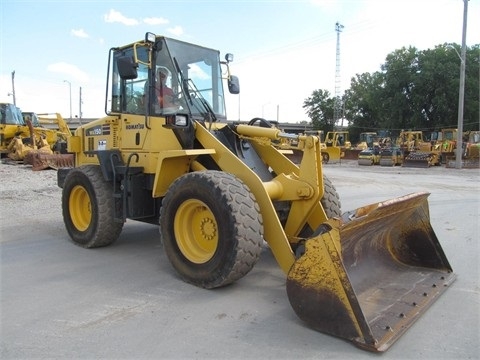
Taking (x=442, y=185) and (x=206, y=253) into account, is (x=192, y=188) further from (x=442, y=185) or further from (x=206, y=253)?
(x=442, y=185)

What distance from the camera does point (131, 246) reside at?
21.1ft

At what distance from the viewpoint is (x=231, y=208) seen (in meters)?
4.20

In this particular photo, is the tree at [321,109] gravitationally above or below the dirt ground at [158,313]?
above

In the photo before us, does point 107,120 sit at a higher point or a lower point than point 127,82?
lower

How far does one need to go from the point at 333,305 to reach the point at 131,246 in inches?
148

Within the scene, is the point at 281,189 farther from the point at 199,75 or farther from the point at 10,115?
the point at 10,115

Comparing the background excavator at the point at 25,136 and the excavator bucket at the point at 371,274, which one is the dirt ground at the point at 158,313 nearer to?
the excavator bucket at the point at 371,274

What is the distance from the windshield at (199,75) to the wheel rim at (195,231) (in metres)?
1.59

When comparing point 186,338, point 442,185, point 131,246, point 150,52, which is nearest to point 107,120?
point 150,52

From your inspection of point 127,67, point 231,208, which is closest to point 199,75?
point 127,67

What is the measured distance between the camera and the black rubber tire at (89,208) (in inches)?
238

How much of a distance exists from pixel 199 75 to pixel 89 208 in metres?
2.54

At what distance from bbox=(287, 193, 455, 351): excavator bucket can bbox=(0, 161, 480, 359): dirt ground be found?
0.12 meters

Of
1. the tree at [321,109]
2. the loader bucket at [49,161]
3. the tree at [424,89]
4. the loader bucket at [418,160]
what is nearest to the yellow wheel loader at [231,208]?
the loader bucket at [49,161]
